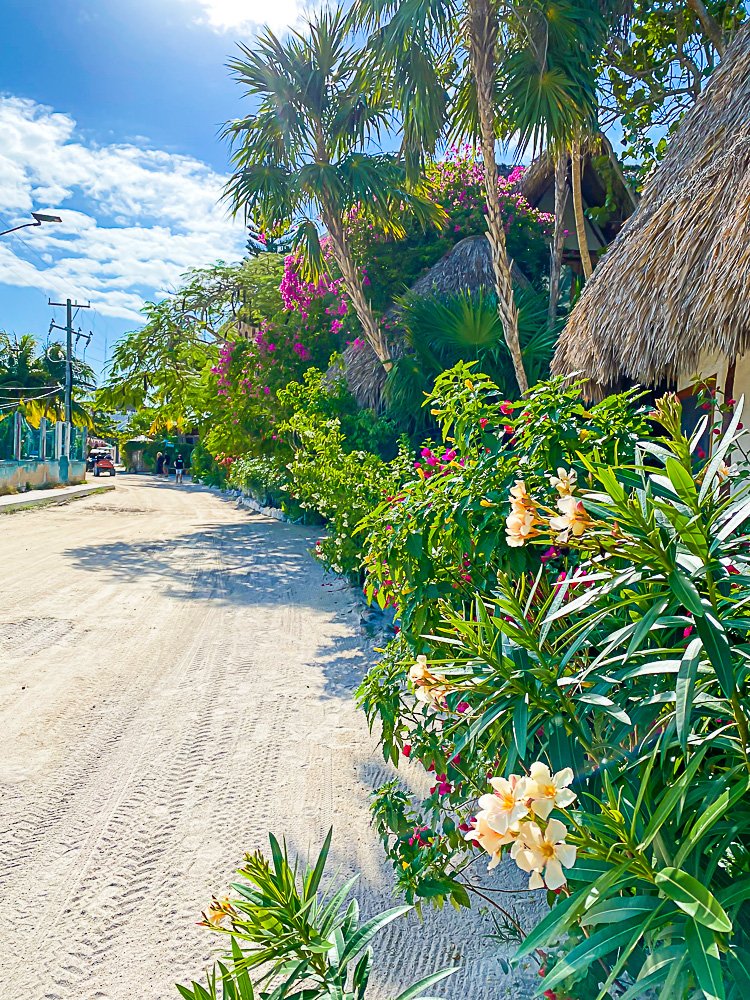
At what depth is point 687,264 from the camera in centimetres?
457

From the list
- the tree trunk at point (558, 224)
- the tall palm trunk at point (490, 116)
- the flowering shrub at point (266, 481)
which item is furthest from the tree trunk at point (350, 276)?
the flowering shrub at point (266, 481)

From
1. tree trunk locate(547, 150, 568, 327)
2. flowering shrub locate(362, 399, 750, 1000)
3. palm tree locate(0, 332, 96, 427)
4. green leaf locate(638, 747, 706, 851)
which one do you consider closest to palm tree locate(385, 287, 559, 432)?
tree trunk locate(547, 150, 568, 327)

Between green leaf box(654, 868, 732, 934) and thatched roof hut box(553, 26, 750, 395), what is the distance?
385 centimetres

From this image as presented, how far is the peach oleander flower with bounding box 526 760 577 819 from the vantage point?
979 mm

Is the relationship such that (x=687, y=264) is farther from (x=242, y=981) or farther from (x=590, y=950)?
(x=242, y=981)

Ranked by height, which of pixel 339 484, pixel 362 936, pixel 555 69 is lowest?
pixel 362 936

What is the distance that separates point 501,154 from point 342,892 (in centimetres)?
853

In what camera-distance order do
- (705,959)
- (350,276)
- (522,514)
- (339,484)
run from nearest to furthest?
(705,959) < (522,514) < (339,484) < (350,276)

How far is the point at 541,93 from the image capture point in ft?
23.3

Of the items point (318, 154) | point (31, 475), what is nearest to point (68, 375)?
point (31, 475)

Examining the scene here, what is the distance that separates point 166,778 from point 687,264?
439 centimetres

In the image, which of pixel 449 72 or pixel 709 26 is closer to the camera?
pixel 709 26

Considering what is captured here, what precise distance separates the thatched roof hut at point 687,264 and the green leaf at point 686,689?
3566 millimetres

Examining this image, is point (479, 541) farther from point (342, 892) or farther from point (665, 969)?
point (665, 969)
